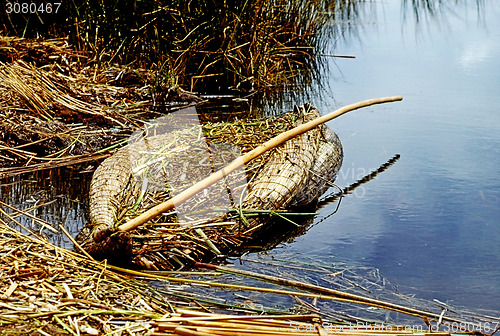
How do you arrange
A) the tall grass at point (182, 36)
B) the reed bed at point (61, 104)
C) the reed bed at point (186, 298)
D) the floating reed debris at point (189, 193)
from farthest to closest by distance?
the tall grass at point (182, 36) < the reed bed at point (61, 104) < the floating reed debris at point (189, 193) < the reed bed at point (186, 298)

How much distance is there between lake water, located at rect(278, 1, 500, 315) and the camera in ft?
11.1

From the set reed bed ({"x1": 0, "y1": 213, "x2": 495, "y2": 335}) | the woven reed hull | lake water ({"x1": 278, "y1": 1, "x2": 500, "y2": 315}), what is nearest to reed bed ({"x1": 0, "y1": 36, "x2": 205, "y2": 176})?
the woven reed hull

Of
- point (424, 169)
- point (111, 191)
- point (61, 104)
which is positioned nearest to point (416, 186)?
point (424, 169)

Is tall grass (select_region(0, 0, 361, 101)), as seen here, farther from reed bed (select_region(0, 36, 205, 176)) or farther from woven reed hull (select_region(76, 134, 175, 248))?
woven reed hull (select_region(76, 134, 175, 248))

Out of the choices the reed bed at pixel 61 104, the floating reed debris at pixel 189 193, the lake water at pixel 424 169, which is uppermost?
the reed bed at pixel 61 104

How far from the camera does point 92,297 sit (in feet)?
8.77

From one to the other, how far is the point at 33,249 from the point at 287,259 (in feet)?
4.32

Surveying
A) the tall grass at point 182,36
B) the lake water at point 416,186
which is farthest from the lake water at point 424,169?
the tall grass at point 182,36

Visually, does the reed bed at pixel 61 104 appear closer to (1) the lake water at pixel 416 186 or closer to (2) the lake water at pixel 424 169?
(1) the lake water at pixel 416 186

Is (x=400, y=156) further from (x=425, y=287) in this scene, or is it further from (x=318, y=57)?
(x=318, y=57)

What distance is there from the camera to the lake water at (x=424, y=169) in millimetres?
3381

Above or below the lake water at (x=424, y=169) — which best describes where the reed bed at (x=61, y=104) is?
above

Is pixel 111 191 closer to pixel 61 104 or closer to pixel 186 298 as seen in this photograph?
pixel 186 298

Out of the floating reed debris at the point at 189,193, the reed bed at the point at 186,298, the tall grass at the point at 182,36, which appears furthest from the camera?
the tall grass at the point at 182,36
